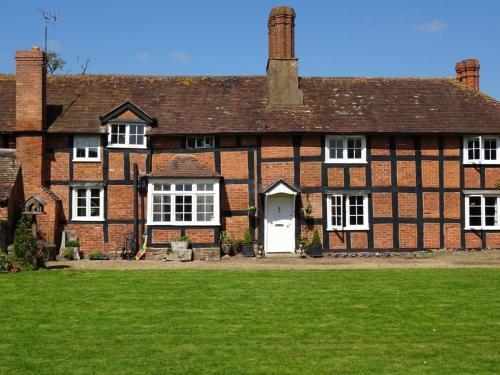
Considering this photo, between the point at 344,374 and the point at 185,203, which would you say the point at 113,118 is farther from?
the point at 344,374

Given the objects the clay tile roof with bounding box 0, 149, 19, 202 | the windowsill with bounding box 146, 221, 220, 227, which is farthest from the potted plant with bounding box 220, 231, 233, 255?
the clay tile roof with bounding box 0, 149, 19, 202

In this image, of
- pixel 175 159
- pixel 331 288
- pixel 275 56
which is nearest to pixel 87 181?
pixel 175 159

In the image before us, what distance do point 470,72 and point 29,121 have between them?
63.4ft

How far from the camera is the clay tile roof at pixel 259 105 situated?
2652 centimetres

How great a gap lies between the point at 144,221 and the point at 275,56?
9.05 m

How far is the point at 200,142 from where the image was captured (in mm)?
26766

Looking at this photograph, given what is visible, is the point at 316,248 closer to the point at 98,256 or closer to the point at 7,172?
the point at 98,256

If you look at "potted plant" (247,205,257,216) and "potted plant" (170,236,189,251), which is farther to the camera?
"potted plant" (247,205,257,216)

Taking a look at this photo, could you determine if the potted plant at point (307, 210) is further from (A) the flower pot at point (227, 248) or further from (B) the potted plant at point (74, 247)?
(B) the potted plant at point (74, 247)

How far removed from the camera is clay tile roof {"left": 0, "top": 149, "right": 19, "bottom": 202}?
24312 millimetres

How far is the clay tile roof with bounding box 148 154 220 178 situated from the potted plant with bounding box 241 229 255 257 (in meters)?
2.56

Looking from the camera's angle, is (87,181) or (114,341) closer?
(114,341)

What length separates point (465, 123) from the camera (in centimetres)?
2689

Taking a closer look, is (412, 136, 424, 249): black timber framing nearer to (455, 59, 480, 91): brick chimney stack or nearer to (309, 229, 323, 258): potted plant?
(309, 229, 323, 258): potted plant
